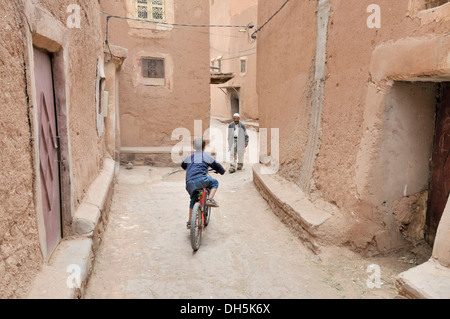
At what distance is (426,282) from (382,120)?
1552mm

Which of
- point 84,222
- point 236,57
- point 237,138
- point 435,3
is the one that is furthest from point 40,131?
point 236,57

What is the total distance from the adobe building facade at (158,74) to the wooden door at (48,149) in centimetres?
577

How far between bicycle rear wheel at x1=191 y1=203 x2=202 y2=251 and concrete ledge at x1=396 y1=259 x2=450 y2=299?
2131 mm

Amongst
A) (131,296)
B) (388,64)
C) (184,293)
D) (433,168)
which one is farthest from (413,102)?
(131,296)

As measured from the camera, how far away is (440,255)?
2406 mm

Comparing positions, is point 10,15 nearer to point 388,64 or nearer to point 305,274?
point 388,64

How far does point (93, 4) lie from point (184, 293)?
4471mm

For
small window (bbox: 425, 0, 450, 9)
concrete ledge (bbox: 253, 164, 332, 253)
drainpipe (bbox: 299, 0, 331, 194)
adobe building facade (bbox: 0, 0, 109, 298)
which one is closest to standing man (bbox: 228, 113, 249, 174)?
concrete ledge (bbox: 253, 164, 332, 253)

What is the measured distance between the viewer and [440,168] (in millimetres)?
3398

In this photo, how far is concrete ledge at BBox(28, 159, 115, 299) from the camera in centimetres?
221

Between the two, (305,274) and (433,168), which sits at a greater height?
(433,168)

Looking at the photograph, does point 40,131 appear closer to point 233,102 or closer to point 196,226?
point 196,226

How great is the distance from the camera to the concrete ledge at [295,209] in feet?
12.6

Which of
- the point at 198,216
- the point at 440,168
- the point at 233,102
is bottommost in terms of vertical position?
the point at 198,216
